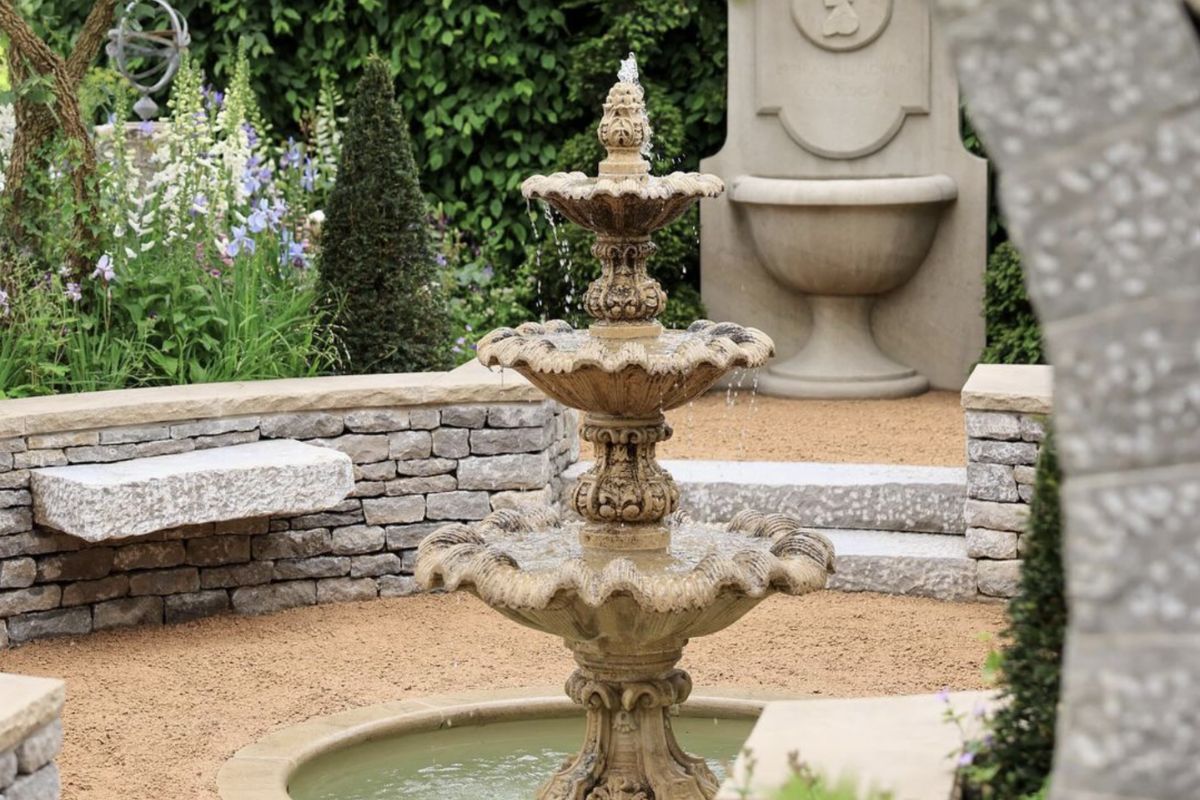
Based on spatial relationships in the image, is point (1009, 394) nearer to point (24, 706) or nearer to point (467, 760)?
point (467, 760)

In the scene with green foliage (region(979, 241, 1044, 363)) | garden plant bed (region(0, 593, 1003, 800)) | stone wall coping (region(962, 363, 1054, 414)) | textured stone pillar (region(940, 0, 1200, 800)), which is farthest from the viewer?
green foliage (region(979, 241, 1044, 363))

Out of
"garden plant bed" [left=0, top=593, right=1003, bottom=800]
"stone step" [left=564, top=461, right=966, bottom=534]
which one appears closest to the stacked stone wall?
"garden plant bed" [left=0, top=593, right=1003, bottom=800]

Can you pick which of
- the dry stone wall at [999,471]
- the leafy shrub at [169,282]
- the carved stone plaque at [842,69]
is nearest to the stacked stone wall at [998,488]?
the dry stone wall at [999,471]

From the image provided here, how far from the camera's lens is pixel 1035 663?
9.30 feet

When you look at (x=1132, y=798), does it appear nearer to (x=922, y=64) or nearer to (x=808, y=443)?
(x=808, y=443)

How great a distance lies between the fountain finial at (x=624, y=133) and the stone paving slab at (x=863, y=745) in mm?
2051

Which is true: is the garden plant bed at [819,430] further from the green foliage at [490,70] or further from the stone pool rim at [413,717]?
the stone pool rim at [413,717]

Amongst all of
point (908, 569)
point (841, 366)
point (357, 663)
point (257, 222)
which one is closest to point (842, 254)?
point (841, 366)

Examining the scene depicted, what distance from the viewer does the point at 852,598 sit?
285 inches

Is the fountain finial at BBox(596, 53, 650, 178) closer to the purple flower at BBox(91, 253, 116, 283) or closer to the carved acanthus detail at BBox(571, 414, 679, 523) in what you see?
the carved acanthus detail at BBox(571, 414, 679, 523)

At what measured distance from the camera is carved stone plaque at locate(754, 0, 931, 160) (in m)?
10.2

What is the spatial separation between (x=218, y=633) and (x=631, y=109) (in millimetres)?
2851

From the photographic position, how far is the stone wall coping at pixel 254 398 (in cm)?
666

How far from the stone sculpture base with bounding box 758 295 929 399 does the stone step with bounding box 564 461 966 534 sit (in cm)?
243
